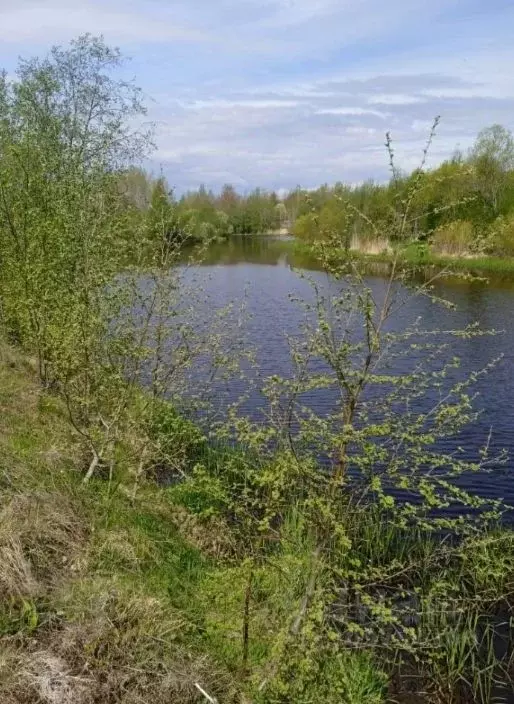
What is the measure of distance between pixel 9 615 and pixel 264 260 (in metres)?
57.9

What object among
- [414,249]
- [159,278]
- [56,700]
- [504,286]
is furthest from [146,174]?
[504,286]

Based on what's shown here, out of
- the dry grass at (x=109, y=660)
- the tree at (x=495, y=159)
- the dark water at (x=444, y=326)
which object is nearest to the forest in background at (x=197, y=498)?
the dry grass at (x=109, y=660)

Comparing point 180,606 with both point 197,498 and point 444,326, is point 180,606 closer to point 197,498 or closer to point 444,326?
point 197,498

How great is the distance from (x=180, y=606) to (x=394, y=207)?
4.67 meters

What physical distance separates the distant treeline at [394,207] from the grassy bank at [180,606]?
243 cm

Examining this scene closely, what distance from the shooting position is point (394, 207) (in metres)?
6.06

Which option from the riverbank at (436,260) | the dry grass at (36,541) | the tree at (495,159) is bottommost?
the dry grass at (36,541)

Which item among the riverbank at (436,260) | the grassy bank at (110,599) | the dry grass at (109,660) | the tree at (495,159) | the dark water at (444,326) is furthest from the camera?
the tree at (495,159)

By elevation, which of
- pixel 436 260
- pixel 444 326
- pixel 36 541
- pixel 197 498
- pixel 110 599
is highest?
pixel 436 260

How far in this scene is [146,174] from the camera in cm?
1620

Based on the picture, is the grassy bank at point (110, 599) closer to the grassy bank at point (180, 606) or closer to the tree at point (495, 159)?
the grassy bank at point (180, 606)

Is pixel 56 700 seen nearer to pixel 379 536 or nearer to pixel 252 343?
pixel 379 536

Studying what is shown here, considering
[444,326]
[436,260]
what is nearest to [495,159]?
[444,326]

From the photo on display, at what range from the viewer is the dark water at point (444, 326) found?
41.7 feet
